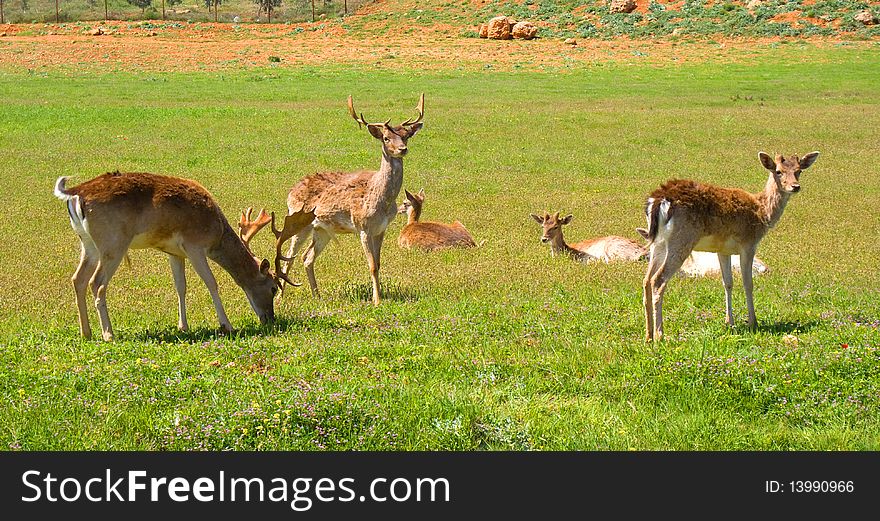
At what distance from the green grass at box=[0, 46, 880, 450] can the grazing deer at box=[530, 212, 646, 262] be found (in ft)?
1.03

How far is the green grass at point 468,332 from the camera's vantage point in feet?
24.0

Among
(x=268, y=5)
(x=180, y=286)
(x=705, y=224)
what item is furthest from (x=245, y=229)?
(x=268, y=5)

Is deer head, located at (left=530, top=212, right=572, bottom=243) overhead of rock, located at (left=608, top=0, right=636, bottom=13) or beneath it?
beneath

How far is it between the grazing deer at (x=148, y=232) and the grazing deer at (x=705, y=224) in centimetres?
403

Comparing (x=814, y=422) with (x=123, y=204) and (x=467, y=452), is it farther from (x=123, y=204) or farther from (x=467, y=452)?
(x=123, y=204)

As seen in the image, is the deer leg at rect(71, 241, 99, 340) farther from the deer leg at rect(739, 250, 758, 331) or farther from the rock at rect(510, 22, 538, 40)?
the rock at rect(510, 22, 538, 40)

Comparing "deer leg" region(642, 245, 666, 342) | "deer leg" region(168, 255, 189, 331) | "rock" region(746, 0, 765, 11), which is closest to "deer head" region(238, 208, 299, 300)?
"deer leg" region(168, 255, 189, 331)

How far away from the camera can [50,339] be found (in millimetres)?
9664

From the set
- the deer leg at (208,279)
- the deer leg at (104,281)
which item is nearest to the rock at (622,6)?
the deer leg at (208,279)

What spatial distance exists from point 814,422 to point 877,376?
945 millimetres

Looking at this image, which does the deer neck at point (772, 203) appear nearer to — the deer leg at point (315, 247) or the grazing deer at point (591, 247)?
the grazing deer at point (591, 247)

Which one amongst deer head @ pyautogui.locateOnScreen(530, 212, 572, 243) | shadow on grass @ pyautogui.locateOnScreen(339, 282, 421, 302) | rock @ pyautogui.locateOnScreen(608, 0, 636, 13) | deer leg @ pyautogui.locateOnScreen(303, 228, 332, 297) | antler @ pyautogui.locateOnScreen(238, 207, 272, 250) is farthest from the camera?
rock @ pyautogui.locateOnScreen(608, 0, 636, 13)

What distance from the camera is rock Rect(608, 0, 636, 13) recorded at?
265ft

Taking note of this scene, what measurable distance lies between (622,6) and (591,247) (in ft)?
229
